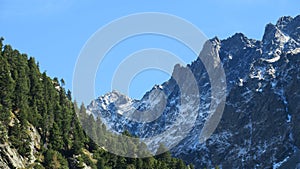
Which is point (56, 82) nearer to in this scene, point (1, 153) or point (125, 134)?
point (125, 134)

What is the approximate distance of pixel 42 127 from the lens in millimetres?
114250

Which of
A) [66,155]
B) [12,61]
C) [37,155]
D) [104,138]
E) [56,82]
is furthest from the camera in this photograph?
[56,82]

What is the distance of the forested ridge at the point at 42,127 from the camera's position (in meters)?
101

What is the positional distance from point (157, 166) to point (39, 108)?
28198mm

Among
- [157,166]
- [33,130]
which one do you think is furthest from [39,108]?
[157,166]

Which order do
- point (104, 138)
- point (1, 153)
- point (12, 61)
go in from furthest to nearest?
point (104, 138) < point (12, 61) < point (1, 153)

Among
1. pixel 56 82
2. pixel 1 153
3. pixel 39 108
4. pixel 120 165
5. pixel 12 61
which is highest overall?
pixel 56 82

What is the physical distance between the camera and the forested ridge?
101 meters

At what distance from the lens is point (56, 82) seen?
16188cm

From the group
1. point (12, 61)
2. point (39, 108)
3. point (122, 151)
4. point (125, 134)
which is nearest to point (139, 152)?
point (122, 151)

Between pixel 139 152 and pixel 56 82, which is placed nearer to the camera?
pixel 139 152

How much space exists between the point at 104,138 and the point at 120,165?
73.1 feet

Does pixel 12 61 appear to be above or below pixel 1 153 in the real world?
above

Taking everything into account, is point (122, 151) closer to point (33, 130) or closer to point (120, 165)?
point (120, 165)
